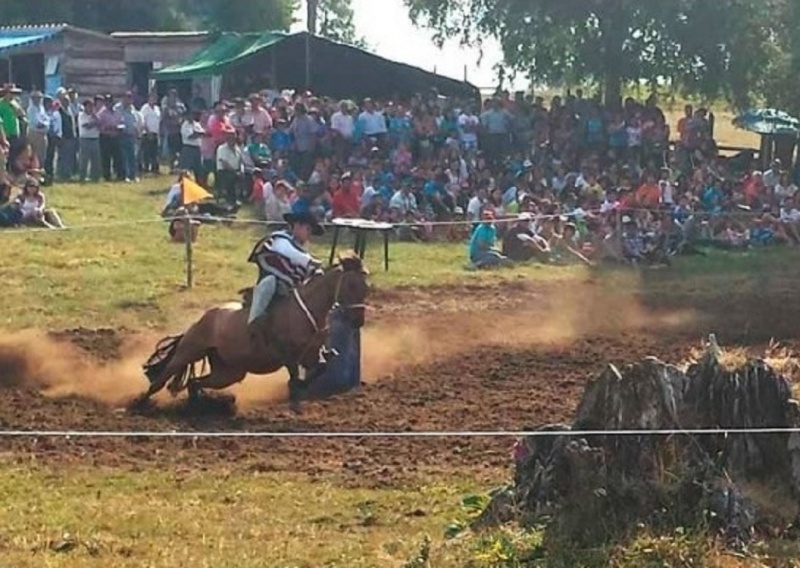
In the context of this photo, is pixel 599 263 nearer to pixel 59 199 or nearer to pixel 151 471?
pixel 59 199

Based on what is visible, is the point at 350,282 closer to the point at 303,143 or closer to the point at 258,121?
the point at 303,143

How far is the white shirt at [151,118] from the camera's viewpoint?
3009 centimetres

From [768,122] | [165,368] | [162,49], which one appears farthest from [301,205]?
[162,49]

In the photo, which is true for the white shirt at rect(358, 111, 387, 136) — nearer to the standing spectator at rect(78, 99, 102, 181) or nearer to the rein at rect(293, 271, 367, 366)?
the standing spectator at rect(78, 99, 102, 181)

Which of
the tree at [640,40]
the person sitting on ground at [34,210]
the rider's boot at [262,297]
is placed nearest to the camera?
the rider's boot at [262,297]

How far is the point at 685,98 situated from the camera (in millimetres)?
35906

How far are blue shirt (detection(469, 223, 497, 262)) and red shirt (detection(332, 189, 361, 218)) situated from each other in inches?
103

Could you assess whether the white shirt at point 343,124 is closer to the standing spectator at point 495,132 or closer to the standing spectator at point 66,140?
the standing spectator at point 495,132

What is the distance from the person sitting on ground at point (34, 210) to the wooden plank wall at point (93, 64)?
17.2m

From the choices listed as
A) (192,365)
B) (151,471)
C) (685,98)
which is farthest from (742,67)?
(151,471)

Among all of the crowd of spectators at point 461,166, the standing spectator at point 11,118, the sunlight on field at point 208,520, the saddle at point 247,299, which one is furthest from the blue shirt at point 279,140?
the sunlight on field at point 208,520

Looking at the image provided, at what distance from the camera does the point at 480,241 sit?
22766mm

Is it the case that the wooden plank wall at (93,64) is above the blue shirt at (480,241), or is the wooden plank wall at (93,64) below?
above

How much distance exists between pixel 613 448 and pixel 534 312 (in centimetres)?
1111
